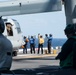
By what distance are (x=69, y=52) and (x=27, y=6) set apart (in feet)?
26.0

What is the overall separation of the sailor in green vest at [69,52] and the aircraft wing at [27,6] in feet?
22.5

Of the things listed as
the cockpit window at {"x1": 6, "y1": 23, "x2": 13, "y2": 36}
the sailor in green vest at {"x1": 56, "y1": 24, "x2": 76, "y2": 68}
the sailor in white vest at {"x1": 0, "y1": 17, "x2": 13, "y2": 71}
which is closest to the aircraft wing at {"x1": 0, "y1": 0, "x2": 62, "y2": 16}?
the sailor in white vest at {"x1": 0, "y1": 17, "x2": 13, "y2": 71}

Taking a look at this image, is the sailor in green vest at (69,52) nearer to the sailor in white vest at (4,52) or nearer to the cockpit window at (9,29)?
the sailor in white vest at (4,52)

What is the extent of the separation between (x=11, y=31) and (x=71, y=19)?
1594 centimetres

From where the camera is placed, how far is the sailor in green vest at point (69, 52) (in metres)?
4.61

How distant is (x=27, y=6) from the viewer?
12531mm

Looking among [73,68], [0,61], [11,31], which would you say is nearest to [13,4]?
[0,61]

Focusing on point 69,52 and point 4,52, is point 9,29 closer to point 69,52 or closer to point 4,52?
point 4,52

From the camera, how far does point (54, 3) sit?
473 inches

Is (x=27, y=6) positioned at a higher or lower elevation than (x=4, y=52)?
higher

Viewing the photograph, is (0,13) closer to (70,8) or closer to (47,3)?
(47,3)

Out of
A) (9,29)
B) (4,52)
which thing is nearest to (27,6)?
(4,52)

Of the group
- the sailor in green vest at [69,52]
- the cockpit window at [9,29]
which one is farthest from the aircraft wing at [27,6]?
the cockpit window at [9,29]

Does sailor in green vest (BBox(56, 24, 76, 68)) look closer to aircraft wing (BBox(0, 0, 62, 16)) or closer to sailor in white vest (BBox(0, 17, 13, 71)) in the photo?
sailor in white vest (BBox(0, 17, 13, 71))
